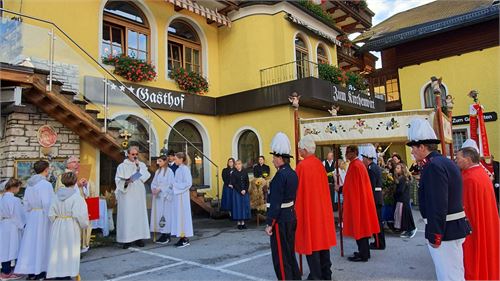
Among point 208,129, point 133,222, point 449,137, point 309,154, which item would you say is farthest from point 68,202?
point 208,129

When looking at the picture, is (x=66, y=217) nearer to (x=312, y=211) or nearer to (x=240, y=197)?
(x=312, y=211)

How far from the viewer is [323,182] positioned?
14.9ft

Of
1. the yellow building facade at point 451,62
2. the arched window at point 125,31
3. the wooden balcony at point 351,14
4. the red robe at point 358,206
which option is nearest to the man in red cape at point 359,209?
the red robe at point 358,206

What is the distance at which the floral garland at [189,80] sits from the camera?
465 inches

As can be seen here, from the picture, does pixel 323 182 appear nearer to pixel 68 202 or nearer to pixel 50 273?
pixel 68 202

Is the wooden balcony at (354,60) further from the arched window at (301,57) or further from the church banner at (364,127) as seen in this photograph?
the church banner at (364,127)

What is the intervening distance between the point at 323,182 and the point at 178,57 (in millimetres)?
9378

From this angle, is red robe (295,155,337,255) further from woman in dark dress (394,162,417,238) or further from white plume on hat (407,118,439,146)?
woman in dark dress (394,162,417,238)

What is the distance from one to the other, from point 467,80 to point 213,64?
12192 millimetres

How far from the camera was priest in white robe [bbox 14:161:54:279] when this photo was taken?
5.04 m

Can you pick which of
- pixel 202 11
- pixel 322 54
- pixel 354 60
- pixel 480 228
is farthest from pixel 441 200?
pixel 354 60

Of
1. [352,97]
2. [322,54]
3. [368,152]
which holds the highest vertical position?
[322,54]

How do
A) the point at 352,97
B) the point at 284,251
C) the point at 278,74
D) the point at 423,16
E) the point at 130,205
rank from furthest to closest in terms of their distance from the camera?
the point at 423,16, the point at 352,97, the point at 278,74, the point at 130,205, the point at 284,251

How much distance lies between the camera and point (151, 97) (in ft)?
35.2
